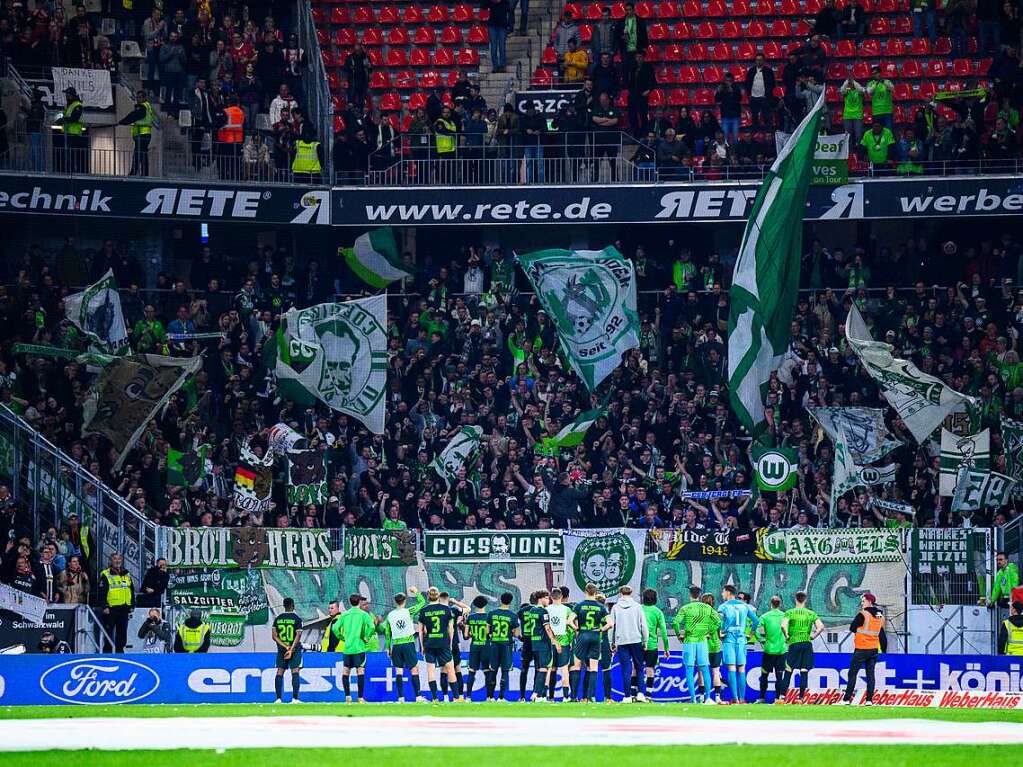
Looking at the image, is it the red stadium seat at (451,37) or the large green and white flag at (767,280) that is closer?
the large green and white flag at (767,280)

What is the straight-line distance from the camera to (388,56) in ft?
135

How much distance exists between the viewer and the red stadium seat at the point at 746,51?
40156 millimetres

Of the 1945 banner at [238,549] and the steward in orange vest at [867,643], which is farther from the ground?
the 1945 banner at [238,549]

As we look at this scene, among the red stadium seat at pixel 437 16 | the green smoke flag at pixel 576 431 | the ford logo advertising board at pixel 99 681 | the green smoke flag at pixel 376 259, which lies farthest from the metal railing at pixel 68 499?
the red stadium seat at pixel 437 16

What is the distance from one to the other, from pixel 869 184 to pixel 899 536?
383 inches

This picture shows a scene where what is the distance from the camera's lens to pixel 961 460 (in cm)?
3023

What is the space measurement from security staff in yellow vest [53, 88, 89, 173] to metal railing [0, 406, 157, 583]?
26.4 feet

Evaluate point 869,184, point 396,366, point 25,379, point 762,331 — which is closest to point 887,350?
point 762,331

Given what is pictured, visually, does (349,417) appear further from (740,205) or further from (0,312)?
(740,205)

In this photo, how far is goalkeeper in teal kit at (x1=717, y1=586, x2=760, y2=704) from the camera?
26547 mm

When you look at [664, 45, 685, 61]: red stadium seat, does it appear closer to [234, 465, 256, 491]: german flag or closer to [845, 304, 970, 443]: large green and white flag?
[845, 304, 970, 443]: large green and white flag

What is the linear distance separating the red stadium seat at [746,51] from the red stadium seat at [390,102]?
24.7 feet

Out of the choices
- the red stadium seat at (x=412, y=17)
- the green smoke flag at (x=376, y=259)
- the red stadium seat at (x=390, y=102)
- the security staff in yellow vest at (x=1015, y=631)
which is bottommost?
the security staff in yellow vest at (x=1015, y=631)

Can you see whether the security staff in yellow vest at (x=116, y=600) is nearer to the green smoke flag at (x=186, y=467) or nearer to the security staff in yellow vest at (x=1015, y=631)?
the green smoke flag at (x=186, y=467)
